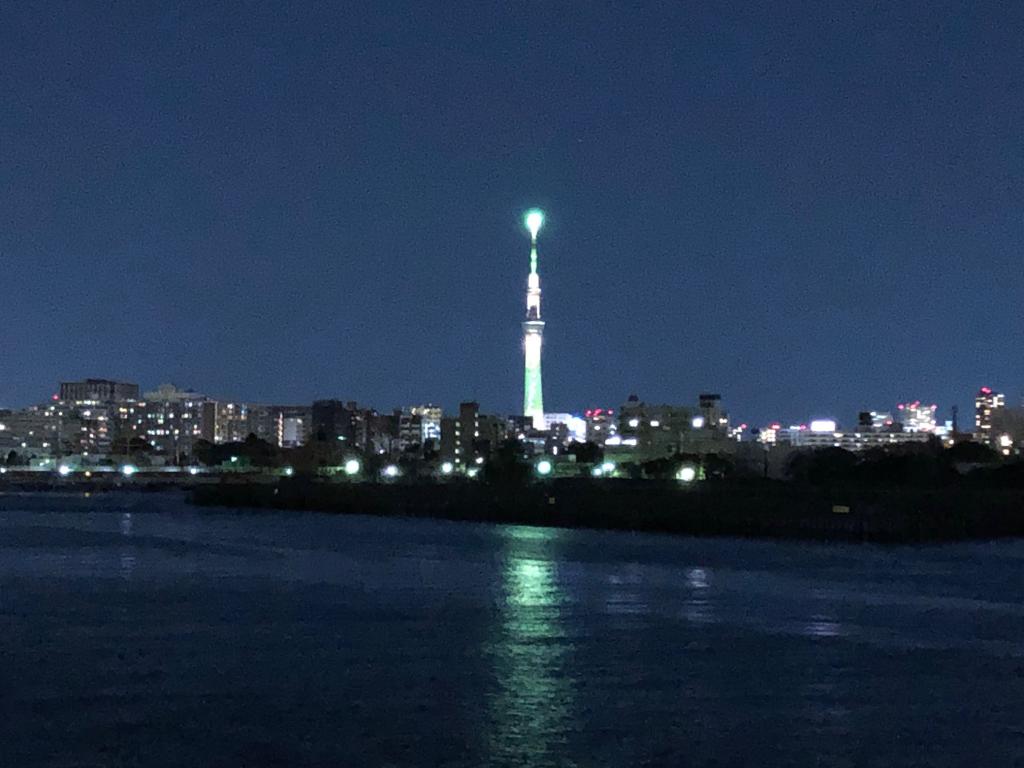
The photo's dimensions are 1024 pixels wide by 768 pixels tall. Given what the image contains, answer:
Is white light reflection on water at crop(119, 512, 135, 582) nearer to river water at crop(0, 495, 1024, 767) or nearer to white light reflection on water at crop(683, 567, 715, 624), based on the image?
river water at crop(0, 495, 1024, 767)

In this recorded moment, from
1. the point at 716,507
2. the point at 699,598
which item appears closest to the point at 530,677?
the point at 699,598

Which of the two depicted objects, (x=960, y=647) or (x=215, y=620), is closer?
(x=960, y=647)

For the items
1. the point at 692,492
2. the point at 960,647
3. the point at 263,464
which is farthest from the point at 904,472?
the point at 263,464

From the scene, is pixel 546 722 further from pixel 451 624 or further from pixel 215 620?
pixel 215 620

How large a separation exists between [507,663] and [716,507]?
33.3 m

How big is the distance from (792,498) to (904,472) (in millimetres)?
19172

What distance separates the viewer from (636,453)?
363 feet

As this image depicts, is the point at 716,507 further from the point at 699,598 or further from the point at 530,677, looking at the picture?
the point at 530,677

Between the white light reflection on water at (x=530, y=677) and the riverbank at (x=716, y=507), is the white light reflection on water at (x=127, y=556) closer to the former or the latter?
the white light reflection on water at (x=530, y=677)

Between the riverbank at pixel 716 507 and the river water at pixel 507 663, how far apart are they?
12.1 m

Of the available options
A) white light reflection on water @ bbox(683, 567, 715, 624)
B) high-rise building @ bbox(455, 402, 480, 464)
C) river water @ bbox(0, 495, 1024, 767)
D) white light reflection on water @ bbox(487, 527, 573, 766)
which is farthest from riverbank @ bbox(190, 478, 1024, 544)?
high-rise building @ bbox(455, 402, 480, 464)

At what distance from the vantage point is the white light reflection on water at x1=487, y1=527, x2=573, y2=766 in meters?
12.2

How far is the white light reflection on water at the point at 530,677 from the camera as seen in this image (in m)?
12.2

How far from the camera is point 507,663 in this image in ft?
54.2
